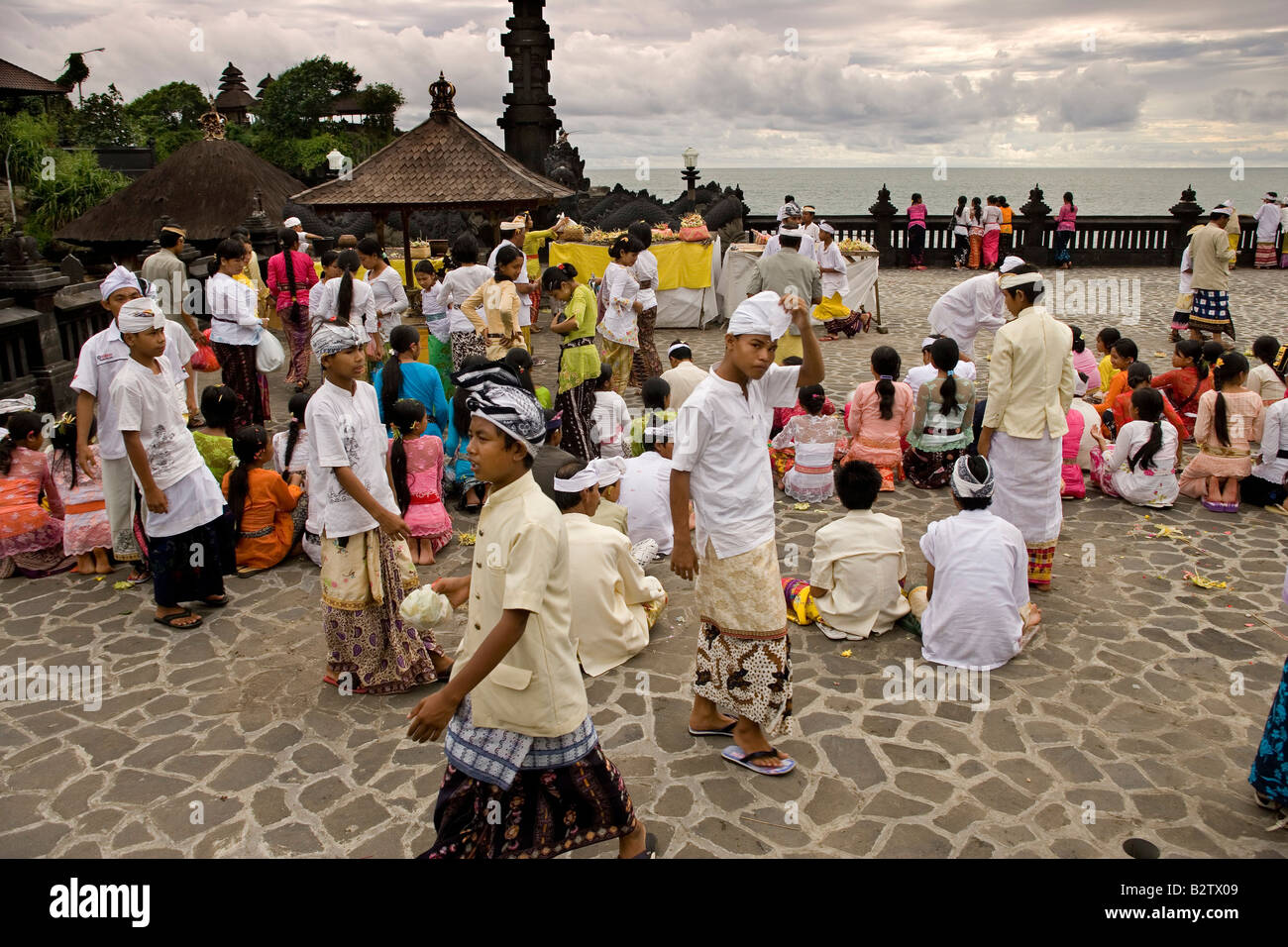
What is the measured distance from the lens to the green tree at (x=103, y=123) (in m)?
38.2

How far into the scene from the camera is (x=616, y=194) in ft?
66.6

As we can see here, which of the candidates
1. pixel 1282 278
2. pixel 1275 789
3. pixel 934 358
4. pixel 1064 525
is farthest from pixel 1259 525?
pixel 1282 278

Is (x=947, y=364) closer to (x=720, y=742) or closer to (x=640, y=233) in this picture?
(x=720, y=742)

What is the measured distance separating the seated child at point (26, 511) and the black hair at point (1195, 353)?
9467 millimetres

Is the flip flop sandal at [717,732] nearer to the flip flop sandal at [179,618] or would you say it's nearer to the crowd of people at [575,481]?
the crowd of people at [575,481]

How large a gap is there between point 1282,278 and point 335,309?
61.4ft

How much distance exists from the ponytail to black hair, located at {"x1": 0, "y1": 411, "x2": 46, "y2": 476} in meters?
6.24

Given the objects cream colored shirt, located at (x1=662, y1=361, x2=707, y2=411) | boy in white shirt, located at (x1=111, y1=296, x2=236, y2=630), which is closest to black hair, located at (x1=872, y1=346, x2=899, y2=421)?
cream colored shirt, located at (x1=662, y1=361, x2=707, y2=411)

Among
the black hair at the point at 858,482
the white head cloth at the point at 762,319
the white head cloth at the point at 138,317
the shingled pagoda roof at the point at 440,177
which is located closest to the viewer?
the white head cloth at the point at 762,319

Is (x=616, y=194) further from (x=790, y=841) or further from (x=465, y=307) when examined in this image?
(x=790, y=841)

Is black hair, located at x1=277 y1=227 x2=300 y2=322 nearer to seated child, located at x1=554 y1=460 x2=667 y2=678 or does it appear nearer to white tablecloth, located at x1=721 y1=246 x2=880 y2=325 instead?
white tablecloth, located at x1=721 y1=246 x2=880 y2=325

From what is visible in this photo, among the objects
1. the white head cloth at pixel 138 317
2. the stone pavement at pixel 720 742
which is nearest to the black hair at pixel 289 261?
the stone pavement at pixel 720 742

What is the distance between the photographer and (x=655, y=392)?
6.81 metres

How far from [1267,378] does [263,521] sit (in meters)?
8.12
